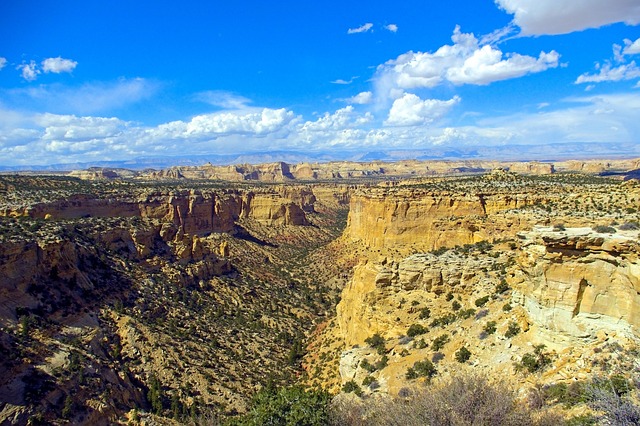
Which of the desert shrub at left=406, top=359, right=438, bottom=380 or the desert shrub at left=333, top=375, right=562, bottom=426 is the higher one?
the desert shrub at left=333, top=375, right=562, bottom=426

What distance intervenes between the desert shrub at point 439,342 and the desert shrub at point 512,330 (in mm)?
3029

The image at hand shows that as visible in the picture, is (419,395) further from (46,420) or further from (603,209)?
(603,209)

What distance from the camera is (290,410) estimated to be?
1522cm

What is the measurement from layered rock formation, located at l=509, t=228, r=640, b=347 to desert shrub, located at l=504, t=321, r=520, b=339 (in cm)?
Result: 120

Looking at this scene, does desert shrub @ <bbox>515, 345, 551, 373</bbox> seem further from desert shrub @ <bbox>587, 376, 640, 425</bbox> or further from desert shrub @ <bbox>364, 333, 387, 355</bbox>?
desert shrub @ <bbox>364, 333, 387, 355</bbox>

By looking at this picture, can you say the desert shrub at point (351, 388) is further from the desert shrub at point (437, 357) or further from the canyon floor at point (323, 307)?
the desert shrub at point (437, 357)

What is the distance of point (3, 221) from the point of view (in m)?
36.0

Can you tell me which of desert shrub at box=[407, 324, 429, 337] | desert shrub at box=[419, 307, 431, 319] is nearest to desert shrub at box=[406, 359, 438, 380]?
desert shrub at box=[407, 324, 429, 337]

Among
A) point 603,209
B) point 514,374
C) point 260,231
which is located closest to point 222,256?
point 260,231

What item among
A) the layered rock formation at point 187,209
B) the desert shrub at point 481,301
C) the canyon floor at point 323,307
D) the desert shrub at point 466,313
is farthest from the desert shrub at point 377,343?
the layered rock formation at point 187,209

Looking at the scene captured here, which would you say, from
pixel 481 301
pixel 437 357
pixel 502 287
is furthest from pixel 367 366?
pixel 502 287

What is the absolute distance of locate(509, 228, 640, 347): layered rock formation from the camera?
41.9 ft

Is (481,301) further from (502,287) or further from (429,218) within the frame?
(429,218)

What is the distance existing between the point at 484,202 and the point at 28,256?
41.4 m
